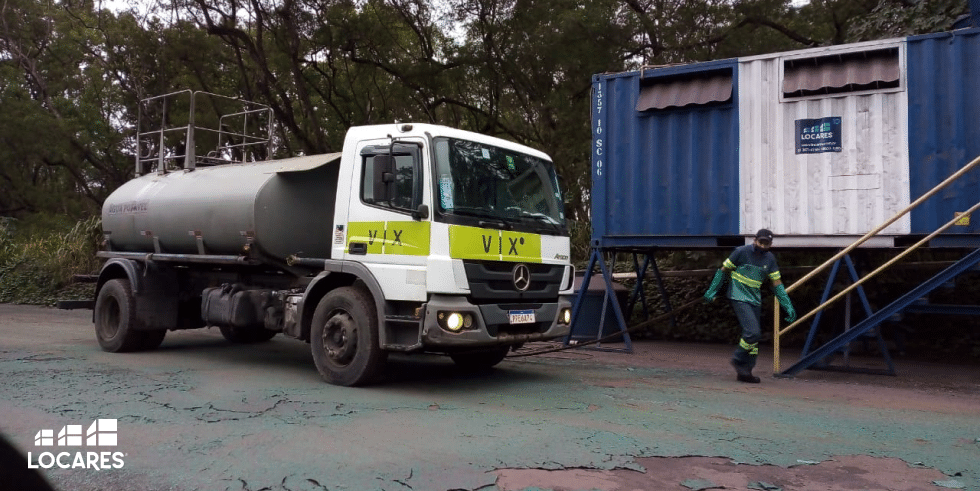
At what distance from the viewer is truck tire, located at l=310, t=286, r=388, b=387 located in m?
7.32

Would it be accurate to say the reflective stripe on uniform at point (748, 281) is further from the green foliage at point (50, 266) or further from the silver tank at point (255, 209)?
the green foliage at point (50, 266)

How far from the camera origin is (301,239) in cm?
863

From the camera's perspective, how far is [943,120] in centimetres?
895

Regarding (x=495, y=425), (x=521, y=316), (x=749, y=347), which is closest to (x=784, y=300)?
(x=749, y=347)

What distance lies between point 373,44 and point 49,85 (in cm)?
1310

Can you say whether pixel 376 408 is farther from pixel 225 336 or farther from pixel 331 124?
pixel 331 124

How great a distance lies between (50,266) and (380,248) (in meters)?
16.1

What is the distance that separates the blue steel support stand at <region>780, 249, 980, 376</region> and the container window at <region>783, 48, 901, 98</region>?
2.38 m

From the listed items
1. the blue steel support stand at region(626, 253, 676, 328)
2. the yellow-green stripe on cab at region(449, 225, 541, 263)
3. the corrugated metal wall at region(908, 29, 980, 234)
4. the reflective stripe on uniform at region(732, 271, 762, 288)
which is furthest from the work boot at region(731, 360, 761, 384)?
the blue steel support stand at region(626, 253, 676, 328)

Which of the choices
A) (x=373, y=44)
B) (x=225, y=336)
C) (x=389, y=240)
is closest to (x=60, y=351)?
(x=225, y=336)

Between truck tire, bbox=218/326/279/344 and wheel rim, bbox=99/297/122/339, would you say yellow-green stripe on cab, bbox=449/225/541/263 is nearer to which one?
truck tire, bbox=218/326/279/344

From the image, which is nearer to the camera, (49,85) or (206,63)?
(206,63)

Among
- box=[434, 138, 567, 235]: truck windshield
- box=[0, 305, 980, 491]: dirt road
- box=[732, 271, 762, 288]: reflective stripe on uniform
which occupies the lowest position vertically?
box=[0, 305, 980, 491]: dirt road

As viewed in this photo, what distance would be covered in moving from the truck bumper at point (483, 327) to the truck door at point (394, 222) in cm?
23
